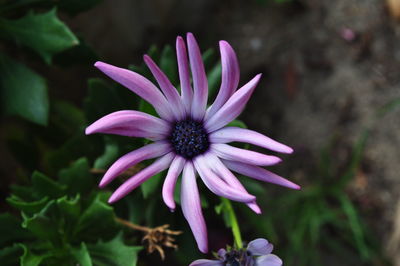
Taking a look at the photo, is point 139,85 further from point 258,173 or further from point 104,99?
point 104,99

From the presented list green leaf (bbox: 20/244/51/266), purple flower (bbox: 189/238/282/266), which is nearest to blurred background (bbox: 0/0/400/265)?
green leaf (bbox: 20/244/51/266)

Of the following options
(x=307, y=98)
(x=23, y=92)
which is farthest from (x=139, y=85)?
(x=307, y=98)

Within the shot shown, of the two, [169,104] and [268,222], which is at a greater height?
[268,222]

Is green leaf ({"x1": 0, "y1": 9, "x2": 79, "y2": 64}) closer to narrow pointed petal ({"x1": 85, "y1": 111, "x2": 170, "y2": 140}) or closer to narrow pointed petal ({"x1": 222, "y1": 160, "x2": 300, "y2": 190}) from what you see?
narrow pointed petal ({"x1": 85, "y1": 111, "x2": 170, "y2": 140})

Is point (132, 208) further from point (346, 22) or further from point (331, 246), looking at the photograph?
point (346, 22)

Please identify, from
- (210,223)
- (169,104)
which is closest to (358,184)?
(210,223)

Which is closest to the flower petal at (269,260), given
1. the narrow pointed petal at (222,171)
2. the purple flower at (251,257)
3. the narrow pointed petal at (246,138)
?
the purple flower at (251,257)

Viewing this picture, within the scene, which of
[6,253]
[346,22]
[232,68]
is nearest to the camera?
[232,68]
